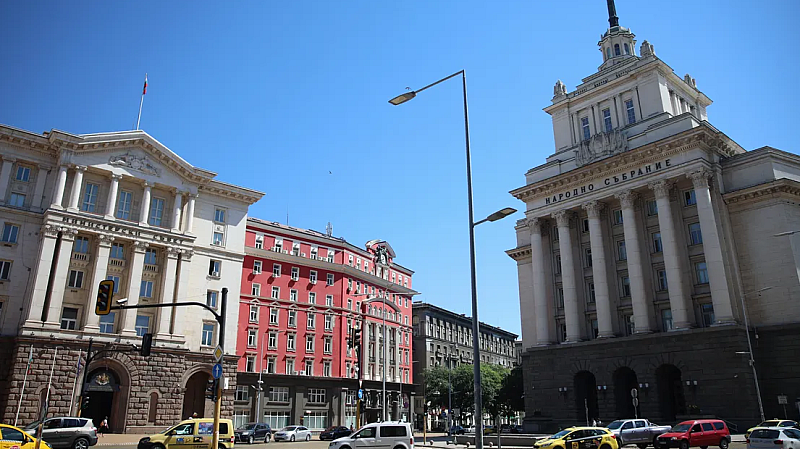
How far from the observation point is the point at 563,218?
5378 centimetres

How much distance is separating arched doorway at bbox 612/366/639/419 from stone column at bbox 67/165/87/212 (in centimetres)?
4761

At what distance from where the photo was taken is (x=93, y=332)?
145 ft

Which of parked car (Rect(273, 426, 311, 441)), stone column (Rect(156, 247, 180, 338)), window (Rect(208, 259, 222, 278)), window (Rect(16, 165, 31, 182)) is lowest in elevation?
parked car (Rect(273, 426, 311, 441))

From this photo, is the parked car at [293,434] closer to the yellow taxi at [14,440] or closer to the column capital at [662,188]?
the yellow taxi at [14,440]

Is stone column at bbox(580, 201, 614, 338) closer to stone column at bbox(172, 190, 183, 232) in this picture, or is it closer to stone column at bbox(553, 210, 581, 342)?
stone column at bbox(553, 210, 581, 342)

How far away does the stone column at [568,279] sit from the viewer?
5075 centimetres

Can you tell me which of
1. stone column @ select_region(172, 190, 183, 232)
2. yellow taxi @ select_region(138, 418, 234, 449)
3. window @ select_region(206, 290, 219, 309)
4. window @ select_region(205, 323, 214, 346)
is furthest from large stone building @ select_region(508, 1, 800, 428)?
stone column @ select_region(172, 190, 183, 232)

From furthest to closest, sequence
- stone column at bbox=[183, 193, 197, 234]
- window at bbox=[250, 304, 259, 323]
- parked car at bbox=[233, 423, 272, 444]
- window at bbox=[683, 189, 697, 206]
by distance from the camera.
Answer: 1. window at bbox=[250, 304, 259, 323]
2. stone column at bbox=[183, 193, 197, 234]
3. window at bbox=[683, 189, 697, 206]
4. parked car at bbox=[233, 423, 272, 444]

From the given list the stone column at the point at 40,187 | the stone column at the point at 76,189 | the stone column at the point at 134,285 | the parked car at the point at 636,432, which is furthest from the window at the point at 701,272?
the stone column at the point at 40,187

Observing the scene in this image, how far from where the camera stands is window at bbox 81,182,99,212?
154 ft

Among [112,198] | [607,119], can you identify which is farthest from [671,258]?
[112,198]

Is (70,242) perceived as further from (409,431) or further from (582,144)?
(582,144)

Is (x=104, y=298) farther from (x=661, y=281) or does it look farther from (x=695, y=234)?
(x=695, y=234)

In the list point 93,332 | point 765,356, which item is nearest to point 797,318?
point 765,356
